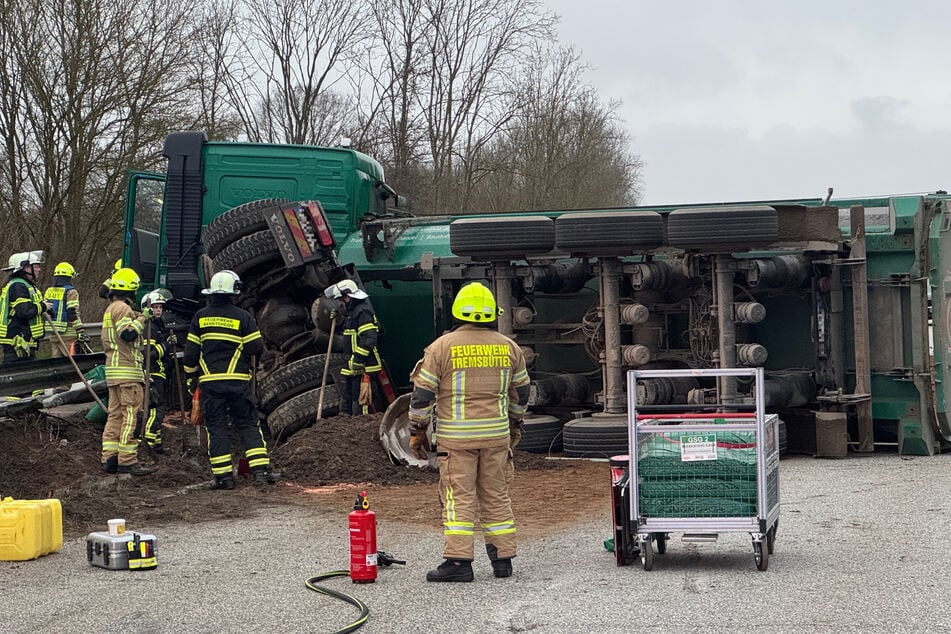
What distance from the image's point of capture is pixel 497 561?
6906mm

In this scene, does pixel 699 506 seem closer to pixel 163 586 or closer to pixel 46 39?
pixel 163 586

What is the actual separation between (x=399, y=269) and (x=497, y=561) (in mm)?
7103

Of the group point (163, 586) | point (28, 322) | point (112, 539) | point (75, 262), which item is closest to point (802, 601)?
point (163, 586)

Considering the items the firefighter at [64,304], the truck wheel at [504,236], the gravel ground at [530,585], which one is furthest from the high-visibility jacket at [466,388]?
the firefighter at [64,304]

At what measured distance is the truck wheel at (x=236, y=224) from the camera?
44.9ft

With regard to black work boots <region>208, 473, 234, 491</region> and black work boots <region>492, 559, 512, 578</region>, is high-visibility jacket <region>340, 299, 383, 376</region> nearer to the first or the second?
black work boots <region>208, 473, 234, 491</region>

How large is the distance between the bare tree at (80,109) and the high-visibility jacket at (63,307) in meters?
6.94

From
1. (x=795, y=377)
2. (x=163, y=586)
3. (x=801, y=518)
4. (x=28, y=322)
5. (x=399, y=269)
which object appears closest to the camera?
(x=163, y=586)

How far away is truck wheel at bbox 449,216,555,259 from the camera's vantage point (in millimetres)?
11688

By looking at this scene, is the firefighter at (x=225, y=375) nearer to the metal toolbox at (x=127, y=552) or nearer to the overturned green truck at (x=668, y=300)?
the overturned green truck at (x=668, y=300)

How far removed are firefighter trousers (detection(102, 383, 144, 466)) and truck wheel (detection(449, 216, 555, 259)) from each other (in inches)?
126

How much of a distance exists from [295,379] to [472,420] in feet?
20.6

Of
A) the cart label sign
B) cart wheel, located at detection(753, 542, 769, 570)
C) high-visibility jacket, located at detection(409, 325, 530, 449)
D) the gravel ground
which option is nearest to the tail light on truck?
the gravel ground

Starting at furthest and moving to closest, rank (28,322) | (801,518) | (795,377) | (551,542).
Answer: (28,322)
(795,377)
(801,518)
(551,542)
